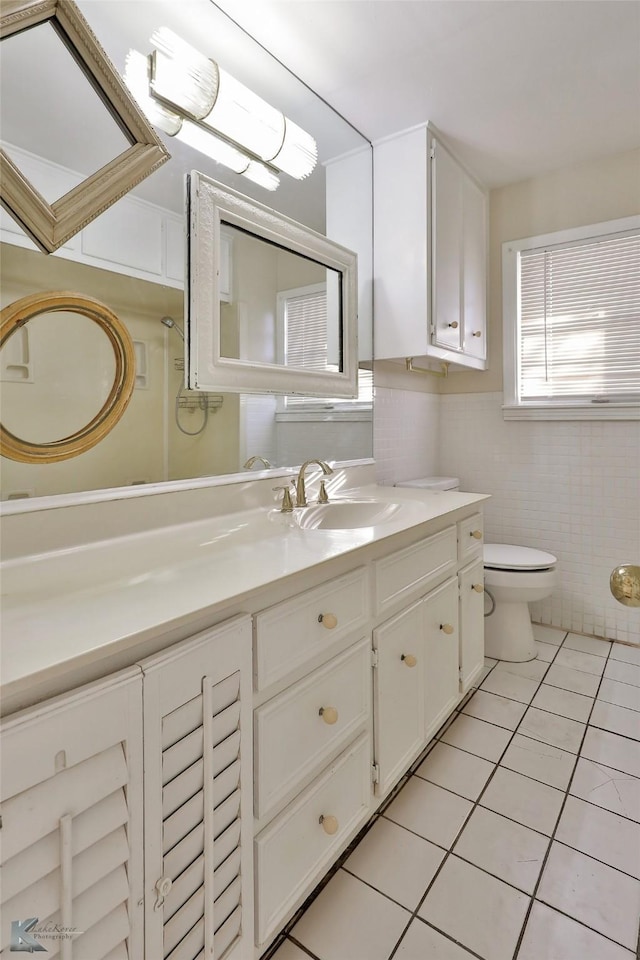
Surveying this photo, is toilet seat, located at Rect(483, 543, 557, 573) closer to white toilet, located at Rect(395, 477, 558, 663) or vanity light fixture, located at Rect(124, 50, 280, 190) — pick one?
white toilet, located at Rect(395, 477, 558, 663)

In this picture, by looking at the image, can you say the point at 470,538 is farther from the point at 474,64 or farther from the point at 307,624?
the point at 474,64

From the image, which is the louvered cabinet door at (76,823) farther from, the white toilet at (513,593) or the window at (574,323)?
the window at (574,323)

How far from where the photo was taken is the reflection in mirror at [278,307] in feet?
5.10

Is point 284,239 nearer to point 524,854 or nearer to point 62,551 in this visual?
Result: point 62,551

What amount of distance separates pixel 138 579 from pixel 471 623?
141 cm

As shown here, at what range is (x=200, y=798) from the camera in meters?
0.82

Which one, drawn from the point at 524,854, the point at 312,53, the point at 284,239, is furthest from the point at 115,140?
the point at 524,854

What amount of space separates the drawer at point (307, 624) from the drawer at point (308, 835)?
1.00ft

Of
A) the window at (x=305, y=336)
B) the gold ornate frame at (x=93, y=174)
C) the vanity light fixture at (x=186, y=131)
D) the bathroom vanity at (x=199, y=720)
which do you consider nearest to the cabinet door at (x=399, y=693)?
the bathroom vanity at (x=199, y=720)

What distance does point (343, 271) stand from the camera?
6.66 feet

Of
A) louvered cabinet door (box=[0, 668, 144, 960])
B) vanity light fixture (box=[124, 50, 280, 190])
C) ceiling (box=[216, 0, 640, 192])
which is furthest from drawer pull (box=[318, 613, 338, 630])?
ceiling (box=[216, 0, 640, 192])

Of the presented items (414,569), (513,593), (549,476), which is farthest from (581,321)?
(414,569)

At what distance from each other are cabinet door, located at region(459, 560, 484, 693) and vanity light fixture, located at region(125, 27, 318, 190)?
1.59m

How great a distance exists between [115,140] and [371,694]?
153cm
